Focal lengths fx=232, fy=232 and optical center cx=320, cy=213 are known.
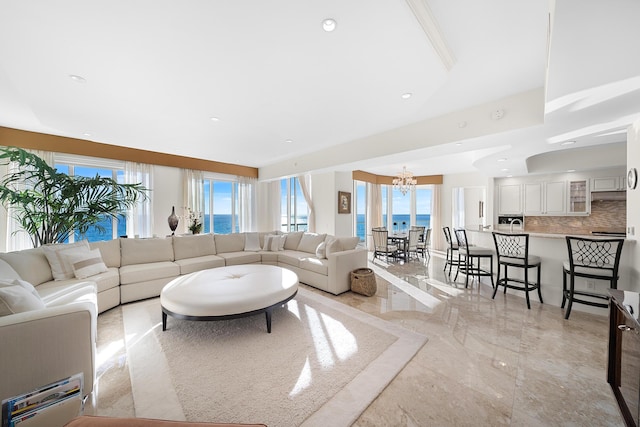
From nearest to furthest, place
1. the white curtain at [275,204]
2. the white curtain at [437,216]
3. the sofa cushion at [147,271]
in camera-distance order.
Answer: the sofa cushion at [147,271], the white curtain at [275,204], the white curtain at [437,216]

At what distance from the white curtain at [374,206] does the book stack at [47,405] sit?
7.19 m

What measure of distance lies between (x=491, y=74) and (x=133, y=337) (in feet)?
14.7

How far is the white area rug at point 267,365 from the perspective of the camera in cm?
148

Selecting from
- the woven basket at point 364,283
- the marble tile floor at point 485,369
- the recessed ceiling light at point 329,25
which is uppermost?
the recessed ceiling light at point 329,25

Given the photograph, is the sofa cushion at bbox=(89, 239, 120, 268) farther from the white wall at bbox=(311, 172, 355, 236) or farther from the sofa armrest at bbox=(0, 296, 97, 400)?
the white wall at bbox=(311, 172, 355, 236)

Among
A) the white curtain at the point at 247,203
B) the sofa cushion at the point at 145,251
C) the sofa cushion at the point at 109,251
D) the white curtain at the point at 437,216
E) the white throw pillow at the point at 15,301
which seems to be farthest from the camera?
the white curtain at the point at 437,216

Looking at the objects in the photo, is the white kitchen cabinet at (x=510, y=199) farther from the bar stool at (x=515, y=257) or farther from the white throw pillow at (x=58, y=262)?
the white throw pillow at (x=58, y=262)

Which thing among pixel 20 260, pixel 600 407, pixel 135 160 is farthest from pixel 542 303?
pixel 135 160

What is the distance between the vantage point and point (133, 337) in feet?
7.70

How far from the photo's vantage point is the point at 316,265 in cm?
384

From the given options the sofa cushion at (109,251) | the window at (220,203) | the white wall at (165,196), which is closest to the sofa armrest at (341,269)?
the sofa cushion at (109,251)

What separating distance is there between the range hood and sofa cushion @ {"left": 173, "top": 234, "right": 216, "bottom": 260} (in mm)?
7948

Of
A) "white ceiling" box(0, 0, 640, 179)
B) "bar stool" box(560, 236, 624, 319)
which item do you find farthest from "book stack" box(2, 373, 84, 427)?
"bar stool" box(560, 236, 624, 319)

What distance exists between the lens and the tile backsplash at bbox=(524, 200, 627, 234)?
4.69 metres
